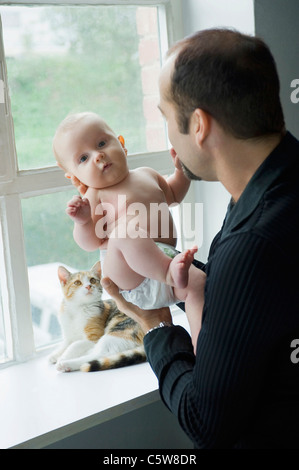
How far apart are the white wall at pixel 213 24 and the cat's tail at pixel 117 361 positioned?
58 centimetres

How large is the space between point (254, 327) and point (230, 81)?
1.41ft

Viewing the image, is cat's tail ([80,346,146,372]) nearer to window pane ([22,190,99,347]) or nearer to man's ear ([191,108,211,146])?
window pane ([22,190,99,347])

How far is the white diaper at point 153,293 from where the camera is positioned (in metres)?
1.40

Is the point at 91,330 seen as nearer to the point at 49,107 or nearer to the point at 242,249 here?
the point at 49,107

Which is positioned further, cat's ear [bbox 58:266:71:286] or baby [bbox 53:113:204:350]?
cat's ear [bbox 58:266:71:286]

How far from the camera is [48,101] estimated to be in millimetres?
1829

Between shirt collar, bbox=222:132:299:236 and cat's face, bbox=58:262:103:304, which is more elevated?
shirt collar, bbox=222:132:299:236

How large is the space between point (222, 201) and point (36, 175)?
2.32 feet

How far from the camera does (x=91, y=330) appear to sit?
187 cm

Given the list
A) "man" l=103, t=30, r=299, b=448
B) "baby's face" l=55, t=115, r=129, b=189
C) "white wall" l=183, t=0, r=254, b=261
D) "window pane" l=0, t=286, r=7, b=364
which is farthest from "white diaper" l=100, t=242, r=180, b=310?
"white wall" l=183, t=0, r=254, b=261

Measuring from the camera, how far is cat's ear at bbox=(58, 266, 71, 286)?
73.7 inches
